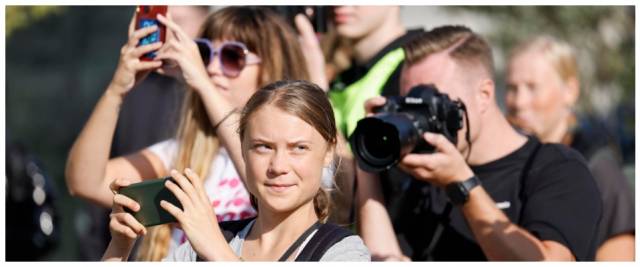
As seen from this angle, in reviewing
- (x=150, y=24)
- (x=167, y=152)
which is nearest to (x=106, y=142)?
(x=167, y=152)

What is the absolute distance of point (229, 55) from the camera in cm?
377

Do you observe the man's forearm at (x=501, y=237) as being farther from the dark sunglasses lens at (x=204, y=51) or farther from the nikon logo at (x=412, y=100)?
the dark sunglasses lens at (x=204, y=51)

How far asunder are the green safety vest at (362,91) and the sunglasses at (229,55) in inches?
19.0

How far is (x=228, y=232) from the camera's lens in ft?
9.57

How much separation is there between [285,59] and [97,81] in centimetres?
1014

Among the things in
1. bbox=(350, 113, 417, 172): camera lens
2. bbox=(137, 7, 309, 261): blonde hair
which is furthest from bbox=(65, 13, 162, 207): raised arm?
bbox=(350, 113, 417, 172): camera lens

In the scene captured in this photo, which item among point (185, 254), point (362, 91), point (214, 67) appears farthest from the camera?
point (362, 91)

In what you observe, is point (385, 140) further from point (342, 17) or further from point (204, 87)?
point (342, 17)

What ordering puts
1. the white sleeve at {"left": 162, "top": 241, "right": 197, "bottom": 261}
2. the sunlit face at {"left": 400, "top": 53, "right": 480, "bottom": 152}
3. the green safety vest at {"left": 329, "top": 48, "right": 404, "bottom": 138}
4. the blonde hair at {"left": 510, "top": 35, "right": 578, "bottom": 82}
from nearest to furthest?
the white sleeve at {"left": 162, "top": 241, "right": 197, "bottom": 261}, the sunlit face at {"left": 400, "top": 53, "right": 480, "bottom": 152}, the green safety vest at {"left": 329, "top": 48, "right": 404, "bottom": 138}, the blonde hair at {"left": 510, "top": 35, "right": 578, "bottom": 82}

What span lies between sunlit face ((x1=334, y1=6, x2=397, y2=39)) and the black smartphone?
68.2 inches

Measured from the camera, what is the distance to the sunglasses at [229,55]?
12.3ft

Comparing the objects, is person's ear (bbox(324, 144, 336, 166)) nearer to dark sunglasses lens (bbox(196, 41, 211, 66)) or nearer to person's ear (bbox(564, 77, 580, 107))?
dark sunglasses lens (bbox(196, 41, 211, 66))

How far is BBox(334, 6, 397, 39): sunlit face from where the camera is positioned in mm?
4305

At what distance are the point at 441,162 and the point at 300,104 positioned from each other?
3.06ft
